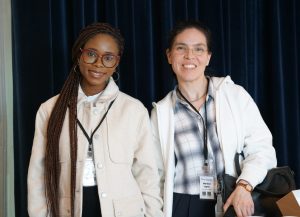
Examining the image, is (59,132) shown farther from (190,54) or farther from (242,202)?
(242,202)

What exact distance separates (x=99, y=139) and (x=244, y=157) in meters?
0.67

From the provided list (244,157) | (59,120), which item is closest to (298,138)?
(244,157)

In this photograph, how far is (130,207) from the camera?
4.82 ft

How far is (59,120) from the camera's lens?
1.52 metres

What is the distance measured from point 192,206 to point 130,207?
298 millimetres

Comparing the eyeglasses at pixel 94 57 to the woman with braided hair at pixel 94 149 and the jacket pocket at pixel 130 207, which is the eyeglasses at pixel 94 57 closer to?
the woman with braided hair at pixel 94 149

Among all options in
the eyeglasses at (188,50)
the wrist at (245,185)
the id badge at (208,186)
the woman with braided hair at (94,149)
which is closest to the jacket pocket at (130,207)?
the woman with braided hair at (94,149)

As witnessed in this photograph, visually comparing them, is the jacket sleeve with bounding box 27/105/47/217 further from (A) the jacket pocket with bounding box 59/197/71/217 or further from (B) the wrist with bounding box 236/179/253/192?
(B) the wrist with bounding box 236/179/253/192

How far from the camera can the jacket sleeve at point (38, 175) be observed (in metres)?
1.51

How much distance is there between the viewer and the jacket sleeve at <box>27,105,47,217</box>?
1.51 metres

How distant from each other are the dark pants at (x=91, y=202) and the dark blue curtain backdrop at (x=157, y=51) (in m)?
0.64

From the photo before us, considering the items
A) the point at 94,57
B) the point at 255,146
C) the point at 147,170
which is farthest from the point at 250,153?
the point at 94,57

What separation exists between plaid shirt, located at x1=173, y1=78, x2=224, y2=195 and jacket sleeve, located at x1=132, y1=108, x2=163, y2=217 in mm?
124

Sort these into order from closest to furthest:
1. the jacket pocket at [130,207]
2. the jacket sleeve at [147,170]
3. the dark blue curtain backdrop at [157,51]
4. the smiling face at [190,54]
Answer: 1. the jacket pocket at [130,207]
2. the jacket sleeve at [147,170]
3. the smiling face at [190,54]
4. the dark blue curtain backdrop at [157,51]
